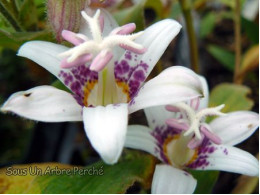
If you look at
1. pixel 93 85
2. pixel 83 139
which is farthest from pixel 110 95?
pixel 83 139

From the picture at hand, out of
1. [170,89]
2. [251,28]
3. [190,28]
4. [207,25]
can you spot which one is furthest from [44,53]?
[207,25]

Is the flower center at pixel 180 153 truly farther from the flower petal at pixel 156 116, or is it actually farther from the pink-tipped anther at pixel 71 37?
the pink-tipped anther at pixel 71 37

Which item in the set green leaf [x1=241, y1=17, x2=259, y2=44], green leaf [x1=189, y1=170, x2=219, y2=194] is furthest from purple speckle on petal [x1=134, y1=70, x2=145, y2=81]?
green leaf [x1=241, y1=17, x2=259, y2=44]

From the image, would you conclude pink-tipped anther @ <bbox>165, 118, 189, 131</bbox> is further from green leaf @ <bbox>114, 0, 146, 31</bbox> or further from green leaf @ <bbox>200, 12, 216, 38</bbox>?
green leaf @ <bbox>200, 12, 216, 38</bbox>

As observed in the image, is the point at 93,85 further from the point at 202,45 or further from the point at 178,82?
the point at 202,45

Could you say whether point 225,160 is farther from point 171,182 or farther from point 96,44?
point 96,44
